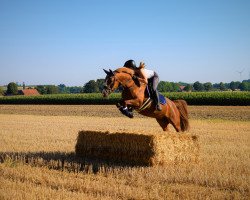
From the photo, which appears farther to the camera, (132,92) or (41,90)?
(41,90)

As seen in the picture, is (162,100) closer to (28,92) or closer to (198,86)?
(28,92)

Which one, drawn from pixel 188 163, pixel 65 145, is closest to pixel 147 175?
pixel 188 163

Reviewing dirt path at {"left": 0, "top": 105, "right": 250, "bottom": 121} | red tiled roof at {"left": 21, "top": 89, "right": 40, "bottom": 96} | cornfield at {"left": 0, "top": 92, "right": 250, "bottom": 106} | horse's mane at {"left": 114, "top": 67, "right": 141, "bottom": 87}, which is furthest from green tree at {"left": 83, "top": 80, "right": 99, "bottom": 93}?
horse's mane at {"left": 114, "top": 67, "right": 141, "bottom": 87}

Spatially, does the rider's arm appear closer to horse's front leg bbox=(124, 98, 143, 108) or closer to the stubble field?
horse's front leg bbox=(124, 98, 143, 108)

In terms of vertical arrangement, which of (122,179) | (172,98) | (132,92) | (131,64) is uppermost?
(131,64)

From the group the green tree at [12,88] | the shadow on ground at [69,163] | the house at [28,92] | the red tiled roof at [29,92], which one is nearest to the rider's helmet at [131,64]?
the shadow on ground at [69,163]

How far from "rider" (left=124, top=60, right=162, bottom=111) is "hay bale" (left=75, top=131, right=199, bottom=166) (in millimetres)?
1240

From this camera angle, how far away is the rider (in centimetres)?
1205

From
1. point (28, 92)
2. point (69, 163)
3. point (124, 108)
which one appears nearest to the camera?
point (124, 108)

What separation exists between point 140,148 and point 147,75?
2.34 meters

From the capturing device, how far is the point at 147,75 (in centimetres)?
1227

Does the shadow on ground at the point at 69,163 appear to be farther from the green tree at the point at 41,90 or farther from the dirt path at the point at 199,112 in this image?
the green tree at the point at 41,90

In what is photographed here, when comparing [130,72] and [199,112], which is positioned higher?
[130,72]

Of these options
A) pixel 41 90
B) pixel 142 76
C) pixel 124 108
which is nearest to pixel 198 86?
pixel 41 90
